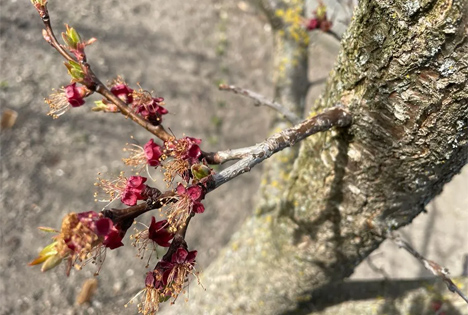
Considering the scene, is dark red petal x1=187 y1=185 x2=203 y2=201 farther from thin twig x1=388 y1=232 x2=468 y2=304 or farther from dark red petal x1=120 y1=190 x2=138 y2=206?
thin twig x1=388 y1=232 x2=468 y2=304

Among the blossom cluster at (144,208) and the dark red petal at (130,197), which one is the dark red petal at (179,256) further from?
the dark red petal at (130,197)

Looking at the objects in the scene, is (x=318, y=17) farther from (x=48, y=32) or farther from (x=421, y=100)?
(x=48, y=32)

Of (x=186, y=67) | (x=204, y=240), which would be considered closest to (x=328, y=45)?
(x=186, y=67)

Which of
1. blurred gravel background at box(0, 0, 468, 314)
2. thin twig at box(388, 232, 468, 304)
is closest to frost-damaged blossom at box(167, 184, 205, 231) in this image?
thin twig at box(388, 232, 468, 304)

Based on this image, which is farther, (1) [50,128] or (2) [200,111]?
(2) [200,111]

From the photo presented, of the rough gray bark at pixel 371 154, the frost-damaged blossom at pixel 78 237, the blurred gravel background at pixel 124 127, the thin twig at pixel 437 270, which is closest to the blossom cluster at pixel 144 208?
the frost-damaged blossom at pixel 78 237
